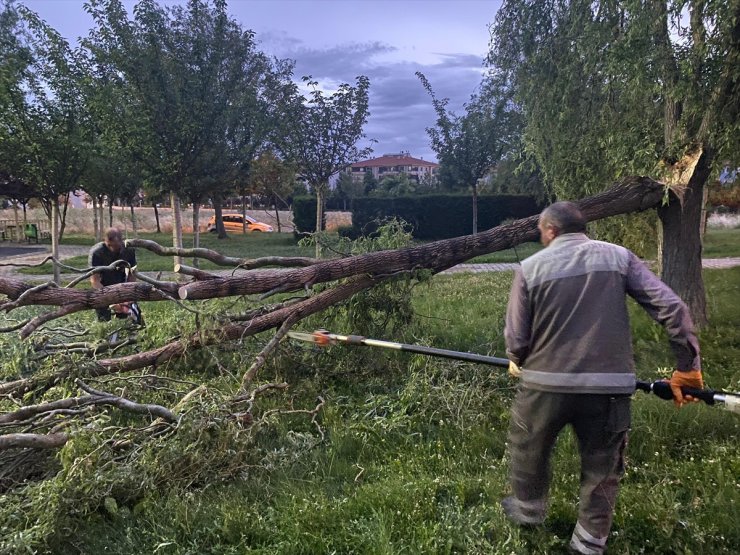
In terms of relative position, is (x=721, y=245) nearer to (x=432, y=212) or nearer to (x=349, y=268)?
(x=432, y=212)

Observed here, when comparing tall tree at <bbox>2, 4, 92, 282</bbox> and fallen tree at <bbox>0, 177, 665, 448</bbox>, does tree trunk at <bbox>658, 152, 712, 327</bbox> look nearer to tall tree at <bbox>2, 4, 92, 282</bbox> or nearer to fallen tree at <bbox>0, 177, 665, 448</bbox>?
fallen tree at <bbox>0, 177, 665, 448</bbox>

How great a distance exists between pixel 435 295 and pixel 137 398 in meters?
5.79

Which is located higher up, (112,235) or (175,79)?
(175,79)

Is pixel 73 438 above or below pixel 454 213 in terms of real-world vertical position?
below

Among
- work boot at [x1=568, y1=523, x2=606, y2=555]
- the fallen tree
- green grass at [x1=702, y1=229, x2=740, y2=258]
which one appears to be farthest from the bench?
work boot at [x1=568, y1=523, x2=606, y2=555]

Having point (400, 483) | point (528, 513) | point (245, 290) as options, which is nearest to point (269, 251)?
point (245, 290)

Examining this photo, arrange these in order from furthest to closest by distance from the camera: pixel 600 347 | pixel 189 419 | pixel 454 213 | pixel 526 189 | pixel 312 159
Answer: pixel 526 189
pixel 454 213
pixel 312 159
pixel 189 419
pixel 600 347

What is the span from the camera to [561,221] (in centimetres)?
272

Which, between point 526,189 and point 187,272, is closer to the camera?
point 187,272

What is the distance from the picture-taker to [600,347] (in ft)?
8.32

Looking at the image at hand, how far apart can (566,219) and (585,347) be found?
63 centimetres

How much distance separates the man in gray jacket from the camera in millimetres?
2537

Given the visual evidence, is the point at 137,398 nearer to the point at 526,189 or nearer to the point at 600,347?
the point at 600,347

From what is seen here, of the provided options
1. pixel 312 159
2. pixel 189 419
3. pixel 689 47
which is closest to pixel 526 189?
pixel 312 159
